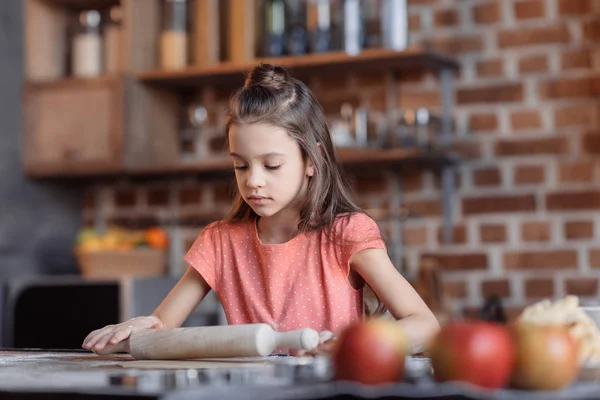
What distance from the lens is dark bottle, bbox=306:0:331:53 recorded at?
9.46 ft

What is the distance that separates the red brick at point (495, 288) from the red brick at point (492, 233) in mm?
122

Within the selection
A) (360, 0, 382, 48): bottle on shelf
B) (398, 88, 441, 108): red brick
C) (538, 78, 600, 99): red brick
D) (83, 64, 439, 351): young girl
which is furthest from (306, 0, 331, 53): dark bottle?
(83, 64, 439, 351): young girl

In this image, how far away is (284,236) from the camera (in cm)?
167

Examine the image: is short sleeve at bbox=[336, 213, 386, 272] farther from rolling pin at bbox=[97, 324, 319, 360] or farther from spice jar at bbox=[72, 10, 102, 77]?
spice jar at bbox=[72, 10, 102, 77]

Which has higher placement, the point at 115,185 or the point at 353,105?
the point at 353,105

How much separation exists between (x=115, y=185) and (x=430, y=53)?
129 centimetres

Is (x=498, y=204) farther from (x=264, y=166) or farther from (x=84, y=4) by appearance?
(x=84, y=4)

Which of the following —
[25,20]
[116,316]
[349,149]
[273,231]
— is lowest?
[116,316]

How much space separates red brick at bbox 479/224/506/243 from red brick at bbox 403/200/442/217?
144 mm

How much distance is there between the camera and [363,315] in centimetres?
167

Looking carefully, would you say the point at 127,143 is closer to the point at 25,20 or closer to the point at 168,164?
the point at 168,164

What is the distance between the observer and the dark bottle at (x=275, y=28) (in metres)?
2.95

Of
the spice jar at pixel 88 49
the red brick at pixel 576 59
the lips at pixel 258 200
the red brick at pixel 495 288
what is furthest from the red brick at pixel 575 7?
the lips at pixel 258 200

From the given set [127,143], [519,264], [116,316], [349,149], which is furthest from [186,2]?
[519,264]
